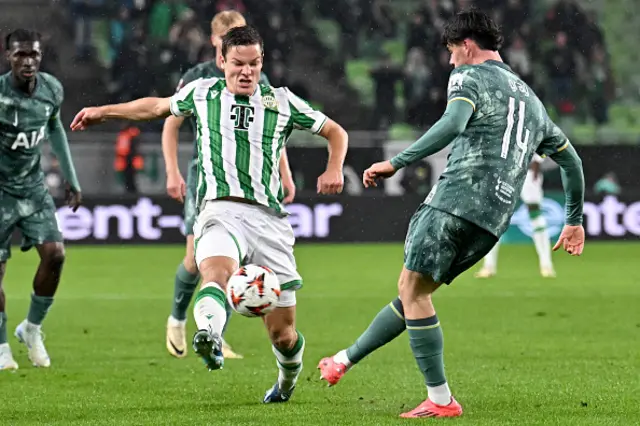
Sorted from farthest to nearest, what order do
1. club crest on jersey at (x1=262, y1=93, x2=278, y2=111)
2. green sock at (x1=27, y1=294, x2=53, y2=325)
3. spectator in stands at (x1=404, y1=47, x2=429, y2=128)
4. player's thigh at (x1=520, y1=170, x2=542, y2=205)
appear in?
spectator in stands at (x1=404, y1=47, x2=429, y2=128)
player's thigh at (x1=520, y1=170, x2=542, y2=205)
green sock at (x1=27, y1=294, x2=53, y2=325)
club crest on jersey at (x1=262, y1=93, x2=278, y2=111)

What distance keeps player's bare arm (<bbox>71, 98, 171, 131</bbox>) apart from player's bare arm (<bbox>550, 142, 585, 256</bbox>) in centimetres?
200

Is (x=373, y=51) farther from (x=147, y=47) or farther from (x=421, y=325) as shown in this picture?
(x=421, y=325)

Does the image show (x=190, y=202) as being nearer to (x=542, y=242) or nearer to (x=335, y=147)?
(x=335, y=147)

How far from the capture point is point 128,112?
6.64 meters

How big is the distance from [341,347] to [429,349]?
344 centimetres

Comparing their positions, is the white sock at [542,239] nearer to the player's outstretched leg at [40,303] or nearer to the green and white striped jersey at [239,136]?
the player's outstretched leg at [40,303]

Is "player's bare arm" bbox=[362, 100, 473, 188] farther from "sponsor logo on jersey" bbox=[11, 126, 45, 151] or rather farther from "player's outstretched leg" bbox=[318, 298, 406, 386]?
"sponsor logo on jersey" bbox=[11, 126, 45, 151]

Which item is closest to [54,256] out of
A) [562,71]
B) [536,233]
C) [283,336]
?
[283,336]

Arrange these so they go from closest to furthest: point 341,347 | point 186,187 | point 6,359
Result: point 6,359, point 186,187, point 341,347

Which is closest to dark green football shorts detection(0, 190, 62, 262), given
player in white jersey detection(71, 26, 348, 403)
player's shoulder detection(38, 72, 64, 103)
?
player's shoulder detection(38, 72, 64, 103)

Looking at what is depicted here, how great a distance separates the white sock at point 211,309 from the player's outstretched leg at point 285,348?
675 mm

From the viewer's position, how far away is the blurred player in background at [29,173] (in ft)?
27.9

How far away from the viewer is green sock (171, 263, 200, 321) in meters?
9.17

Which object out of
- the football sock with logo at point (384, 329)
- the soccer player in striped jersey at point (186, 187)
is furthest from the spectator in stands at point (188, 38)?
the football sock with logo at point (384, 329)
